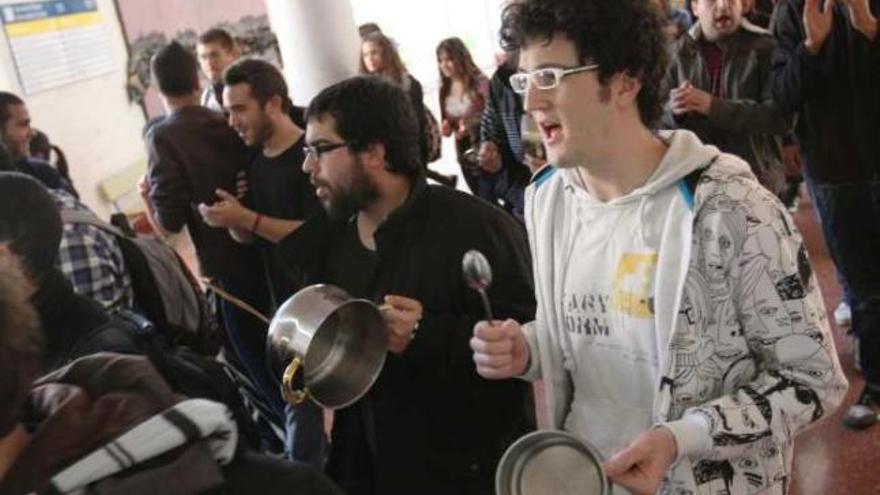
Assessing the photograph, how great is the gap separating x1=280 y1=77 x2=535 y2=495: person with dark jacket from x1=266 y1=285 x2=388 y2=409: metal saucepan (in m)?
0.10

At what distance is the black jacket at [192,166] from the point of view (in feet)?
10.4

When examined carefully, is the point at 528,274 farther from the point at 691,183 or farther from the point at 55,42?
the point at 55,42

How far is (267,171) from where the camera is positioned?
9.83 feet

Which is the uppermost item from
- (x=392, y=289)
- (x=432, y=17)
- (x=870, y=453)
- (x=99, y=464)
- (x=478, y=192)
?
(x=432, y=17)

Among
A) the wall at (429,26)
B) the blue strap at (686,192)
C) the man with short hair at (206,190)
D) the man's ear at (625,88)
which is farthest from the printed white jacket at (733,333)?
the wall at (429,26)

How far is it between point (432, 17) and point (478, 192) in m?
5.92

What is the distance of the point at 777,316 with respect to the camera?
1213 mm

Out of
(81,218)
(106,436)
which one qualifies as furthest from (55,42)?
(106,436)

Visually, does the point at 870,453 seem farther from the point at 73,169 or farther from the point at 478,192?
the point at 73,169

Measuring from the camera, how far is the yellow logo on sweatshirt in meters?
1.30

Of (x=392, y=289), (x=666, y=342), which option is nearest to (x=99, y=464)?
(x=666, y=342)

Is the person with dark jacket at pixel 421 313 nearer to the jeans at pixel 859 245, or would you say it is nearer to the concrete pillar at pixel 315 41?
the jeans at pixel 859 245

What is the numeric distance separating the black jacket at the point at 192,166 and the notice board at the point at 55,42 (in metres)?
3.28

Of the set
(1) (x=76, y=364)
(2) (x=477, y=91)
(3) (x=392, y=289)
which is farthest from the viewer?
(2) (x=477, y=91)
